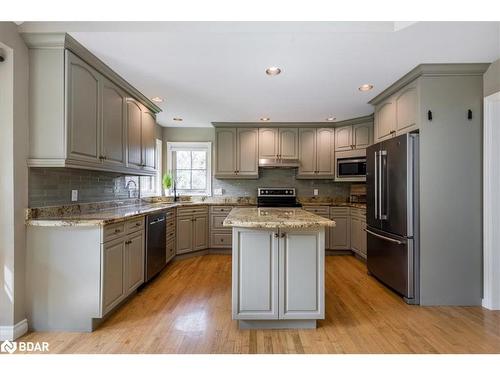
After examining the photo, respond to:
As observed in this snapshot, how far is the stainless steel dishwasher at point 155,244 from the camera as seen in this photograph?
299 centimetres

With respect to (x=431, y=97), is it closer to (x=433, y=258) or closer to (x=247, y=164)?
(x=433, y=258)

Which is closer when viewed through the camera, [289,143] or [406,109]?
[406,109]

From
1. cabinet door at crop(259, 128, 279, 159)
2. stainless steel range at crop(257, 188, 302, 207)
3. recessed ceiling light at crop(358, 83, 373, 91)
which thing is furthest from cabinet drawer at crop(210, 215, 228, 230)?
recessed ceiling light at crop(358, 83, 373, 91)

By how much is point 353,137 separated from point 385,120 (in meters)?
1.31

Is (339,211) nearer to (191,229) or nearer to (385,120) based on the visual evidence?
(385,120)

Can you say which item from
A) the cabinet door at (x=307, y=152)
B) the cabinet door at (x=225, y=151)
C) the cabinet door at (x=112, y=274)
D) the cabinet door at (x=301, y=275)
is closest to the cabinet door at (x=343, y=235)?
the cabinet door at (x=307, y=152)

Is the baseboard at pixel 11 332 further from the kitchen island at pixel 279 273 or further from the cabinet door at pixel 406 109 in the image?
the cabinet door at pixel 406 109

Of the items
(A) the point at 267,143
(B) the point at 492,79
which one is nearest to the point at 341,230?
(A) the point at 267,143
